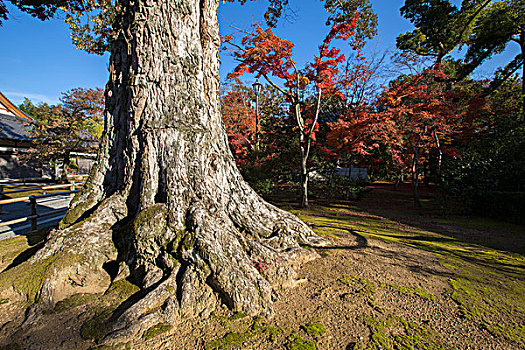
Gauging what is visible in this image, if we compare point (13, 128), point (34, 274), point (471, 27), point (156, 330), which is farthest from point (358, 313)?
point (13, 128)

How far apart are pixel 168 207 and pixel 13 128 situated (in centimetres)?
2061

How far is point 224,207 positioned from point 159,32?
2542 mm

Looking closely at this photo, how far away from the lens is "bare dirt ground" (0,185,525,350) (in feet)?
6.57

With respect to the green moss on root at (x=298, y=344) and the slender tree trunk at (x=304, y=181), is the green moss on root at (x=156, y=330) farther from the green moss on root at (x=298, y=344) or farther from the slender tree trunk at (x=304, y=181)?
the slender tree trunk at (x=304, y=181)

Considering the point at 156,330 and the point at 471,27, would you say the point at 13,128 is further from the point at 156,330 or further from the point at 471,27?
the point at 471,27

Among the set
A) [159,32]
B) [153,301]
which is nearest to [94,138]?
[159,32]

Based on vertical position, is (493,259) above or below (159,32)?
below

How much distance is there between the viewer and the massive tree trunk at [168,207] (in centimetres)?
243

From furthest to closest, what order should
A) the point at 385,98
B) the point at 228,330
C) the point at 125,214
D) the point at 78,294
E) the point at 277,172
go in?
the point at 277,172
the point at 385,98
the point at 125,214
the point at 78,294
the point at 228,330

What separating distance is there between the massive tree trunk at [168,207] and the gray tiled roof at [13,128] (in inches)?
602

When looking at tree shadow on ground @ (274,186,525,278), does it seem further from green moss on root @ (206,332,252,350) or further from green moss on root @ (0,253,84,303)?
green moss on root @ (0,253,84,303)

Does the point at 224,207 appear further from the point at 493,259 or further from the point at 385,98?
the point at 385,98

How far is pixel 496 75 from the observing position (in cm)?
1483

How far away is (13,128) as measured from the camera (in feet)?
51.8
